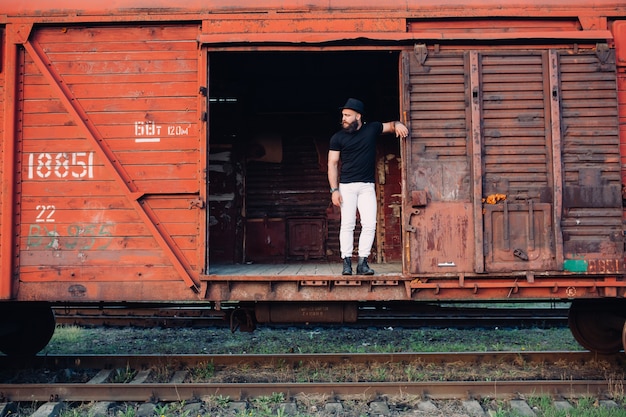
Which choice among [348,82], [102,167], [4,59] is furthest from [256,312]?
[348,82]

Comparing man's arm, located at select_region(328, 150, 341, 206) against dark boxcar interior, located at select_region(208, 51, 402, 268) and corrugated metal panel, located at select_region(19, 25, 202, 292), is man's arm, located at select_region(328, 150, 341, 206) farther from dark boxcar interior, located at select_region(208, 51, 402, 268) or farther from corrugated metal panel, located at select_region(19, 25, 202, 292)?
dark boxcar interior, located at select_region(208, 51, 402, 268)

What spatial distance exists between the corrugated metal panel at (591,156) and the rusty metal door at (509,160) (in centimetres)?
1

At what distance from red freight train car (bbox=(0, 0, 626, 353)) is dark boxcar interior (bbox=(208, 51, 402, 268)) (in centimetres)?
285

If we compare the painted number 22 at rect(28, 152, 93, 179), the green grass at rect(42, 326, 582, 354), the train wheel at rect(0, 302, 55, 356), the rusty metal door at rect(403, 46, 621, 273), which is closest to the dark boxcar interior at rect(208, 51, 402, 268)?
the green grass at rect(42, 326, 582, 354)

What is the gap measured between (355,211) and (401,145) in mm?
867

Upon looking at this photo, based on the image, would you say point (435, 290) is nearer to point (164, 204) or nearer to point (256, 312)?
point (256, 312)

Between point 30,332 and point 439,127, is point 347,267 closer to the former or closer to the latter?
point 439,127

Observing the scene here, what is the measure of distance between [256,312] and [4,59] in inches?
149

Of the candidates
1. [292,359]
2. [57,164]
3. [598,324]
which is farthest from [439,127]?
[57,164]

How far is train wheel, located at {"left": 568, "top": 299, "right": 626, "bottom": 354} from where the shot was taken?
15.9ft

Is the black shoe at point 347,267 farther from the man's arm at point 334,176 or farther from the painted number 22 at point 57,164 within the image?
the painted number 22 at point 57,164

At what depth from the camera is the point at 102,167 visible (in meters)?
4.41

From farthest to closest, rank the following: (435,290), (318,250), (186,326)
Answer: (318,250) → (186,326) → (435,290)

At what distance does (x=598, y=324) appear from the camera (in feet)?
16.3
